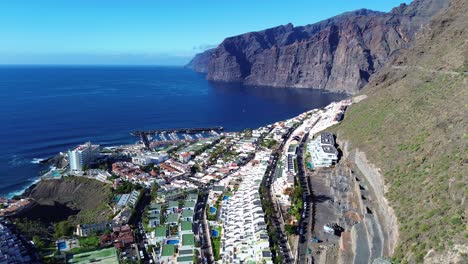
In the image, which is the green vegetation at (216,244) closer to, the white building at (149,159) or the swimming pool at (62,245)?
the swimming pool at (62,245)

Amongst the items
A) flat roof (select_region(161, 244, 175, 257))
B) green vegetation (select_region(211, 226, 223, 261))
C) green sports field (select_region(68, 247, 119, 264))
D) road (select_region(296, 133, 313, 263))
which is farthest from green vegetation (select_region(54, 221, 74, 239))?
road (select_region(296, 133, 313, 263))

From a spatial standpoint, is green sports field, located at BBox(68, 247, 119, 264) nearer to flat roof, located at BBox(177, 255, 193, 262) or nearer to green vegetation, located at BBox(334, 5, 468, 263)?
flat roof, located at BBox(177, 255, 193, 262)

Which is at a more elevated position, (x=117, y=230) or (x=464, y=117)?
(x=464, y=117)

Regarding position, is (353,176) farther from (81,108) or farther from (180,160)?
(81,108)

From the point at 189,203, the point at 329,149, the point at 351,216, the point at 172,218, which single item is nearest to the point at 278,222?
the point at 351,216

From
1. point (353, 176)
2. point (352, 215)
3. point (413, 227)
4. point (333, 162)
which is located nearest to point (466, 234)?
point (413, 227)

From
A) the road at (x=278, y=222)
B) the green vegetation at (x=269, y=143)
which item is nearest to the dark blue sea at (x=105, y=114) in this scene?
the green vegetation at (x=269, y=143)

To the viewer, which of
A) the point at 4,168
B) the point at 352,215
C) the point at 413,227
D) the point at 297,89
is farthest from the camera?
the point at 297,89
